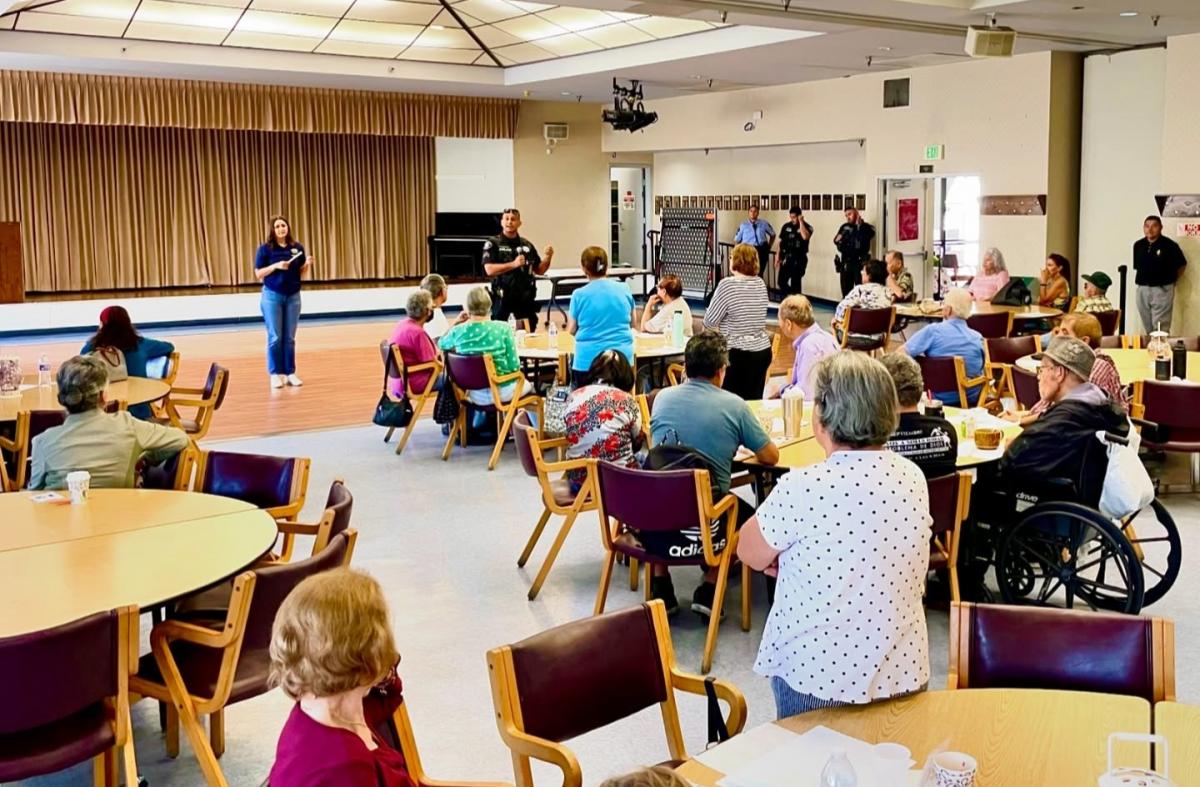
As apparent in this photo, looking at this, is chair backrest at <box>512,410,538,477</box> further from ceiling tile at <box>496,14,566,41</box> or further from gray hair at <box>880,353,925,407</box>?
ceiling tile at <box>496,14,566,41</box>

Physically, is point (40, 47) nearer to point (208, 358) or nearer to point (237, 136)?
point (208, 358)

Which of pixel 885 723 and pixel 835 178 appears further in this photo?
pixel 835 178

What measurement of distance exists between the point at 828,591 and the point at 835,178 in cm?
1550

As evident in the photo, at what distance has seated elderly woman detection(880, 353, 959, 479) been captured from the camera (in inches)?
174

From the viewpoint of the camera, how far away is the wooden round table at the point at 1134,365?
712 centimetres

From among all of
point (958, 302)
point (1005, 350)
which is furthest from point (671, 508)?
point (1005, 350)

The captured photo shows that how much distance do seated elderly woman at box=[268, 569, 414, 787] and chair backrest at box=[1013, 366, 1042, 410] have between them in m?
5.43

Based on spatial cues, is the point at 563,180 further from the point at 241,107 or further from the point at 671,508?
the point at 671,508

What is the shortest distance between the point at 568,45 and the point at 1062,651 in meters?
13.3

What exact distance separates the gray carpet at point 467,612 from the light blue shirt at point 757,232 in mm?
10980

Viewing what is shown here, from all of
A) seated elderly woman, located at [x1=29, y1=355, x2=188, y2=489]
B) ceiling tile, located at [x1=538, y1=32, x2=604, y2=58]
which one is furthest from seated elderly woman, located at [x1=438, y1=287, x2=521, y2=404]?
ceiling tile, located at [x1=538, y1=32, x2=604, y2=58]

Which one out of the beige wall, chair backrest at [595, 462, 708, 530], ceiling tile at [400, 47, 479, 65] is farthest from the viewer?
the beige wall

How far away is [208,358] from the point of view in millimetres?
13688

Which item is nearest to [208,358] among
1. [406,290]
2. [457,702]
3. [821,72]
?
[406,290]
